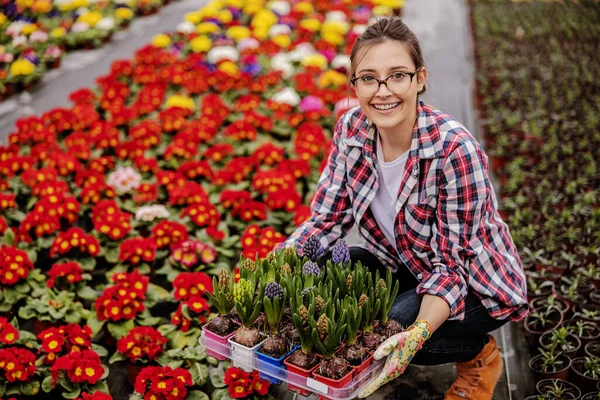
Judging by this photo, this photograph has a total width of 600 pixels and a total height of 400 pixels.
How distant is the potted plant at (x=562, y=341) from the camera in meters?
2.61

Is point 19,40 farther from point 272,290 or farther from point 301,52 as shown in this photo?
point 272,290

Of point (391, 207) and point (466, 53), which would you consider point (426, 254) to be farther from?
point (466, 53)

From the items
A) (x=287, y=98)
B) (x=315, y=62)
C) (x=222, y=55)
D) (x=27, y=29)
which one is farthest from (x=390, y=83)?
(x=27, y=29)

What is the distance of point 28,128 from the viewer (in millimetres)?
4316

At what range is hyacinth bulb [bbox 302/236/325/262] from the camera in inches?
89.3

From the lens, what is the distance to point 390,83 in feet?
7.02

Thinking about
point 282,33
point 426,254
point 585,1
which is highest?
point 426,254

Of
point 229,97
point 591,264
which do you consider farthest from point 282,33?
point 591,264

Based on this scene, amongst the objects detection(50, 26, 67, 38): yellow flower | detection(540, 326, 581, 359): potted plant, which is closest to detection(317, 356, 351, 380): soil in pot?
detection(540, 326, 581, 359): potted plant

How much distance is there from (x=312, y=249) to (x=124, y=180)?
5.97 ft

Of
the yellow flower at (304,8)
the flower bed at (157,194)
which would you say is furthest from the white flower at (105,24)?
the yellow flower at (304,8)

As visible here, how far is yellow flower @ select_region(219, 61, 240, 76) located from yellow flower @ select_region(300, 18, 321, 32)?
1.38 meters

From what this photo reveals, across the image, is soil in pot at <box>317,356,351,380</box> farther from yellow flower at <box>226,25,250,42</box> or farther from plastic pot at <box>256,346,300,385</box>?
yellow flower at <box>226,25,250,42</box>

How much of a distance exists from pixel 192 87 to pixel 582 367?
3.65 m
